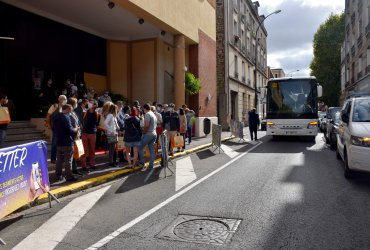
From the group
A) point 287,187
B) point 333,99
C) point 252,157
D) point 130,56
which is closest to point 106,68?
point 130,56

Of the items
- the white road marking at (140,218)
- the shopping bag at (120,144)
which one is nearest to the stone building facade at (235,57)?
the shopping bag at (120,144)

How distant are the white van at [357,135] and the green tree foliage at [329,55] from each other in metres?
45.0

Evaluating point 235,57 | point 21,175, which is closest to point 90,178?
point 21,175

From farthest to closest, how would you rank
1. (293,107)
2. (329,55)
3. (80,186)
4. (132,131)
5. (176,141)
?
(329,55) → (293,107) → (176,141) → (132,131) → (80,186)

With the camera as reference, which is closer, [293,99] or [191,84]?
[293,99]

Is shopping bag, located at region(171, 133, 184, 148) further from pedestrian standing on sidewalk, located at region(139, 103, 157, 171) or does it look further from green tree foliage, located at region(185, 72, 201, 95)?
green tree foliage, located at region(185, 72, 201, 95)

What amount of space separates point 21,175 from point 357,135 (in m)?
6.38

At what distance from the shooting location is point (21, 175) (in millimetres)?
5422

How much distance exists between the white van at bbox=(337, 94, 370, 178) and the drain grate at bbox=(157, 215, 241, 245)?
11.1 ft

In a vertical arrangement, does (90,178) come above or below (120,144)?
below

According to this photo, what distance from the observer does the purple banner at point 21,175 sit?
4.99 m

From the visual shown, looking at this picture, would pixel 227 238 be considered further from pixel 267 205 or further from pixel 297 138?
pixel 297 138

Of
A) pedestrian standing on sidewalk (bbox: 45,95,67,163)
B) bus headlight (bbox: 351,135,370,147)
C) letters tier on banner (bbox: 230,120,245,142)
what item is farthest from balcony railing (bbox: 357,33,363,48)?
pedestrian standing on sidewalk (bbox: 45,95,67,163)

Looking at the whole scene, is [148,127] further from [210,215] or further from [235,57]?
[235,57]
